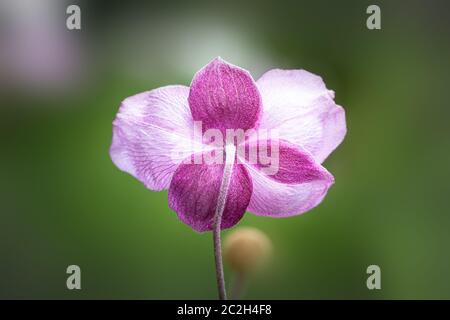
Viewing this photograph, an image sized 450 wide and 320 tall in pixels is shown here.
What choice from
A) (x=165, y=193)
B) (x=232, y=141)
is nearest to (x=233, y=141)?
(x=232, y=141)

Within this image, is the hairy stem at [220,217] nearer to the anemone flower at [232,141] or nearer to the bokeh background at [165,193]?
the anemone flower at [232,141]

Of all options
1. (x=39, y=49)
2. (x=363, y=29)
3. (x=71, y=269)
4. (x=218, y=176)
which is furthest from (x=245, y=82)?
(x=363, y=29)

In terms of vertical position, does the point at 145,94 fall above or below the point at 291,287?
above

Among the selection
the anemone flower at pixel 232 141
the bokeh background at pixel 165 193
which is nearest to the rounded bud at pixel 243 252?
the anemone flower at pixel 232 141

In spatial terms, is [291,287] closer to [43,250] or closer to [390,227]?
[390,227]

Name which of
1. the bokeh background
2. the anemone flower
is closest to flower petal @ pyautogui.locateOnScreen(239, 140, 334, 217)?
the anemone flower

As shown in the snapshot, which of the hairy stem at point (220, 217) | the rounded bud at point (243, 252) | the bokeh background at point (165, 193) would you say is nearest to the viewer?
the hairy stem at point (220, 217)
